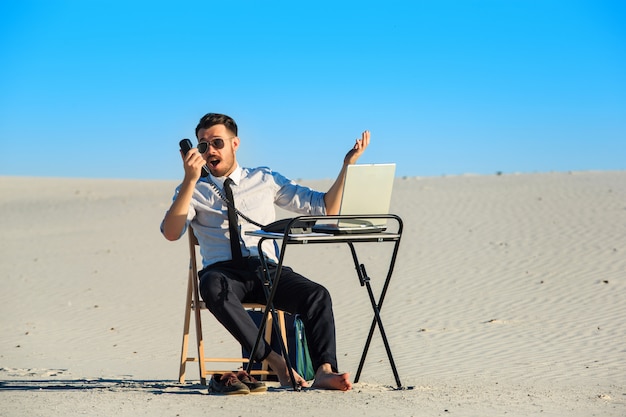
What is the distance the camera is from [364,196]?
493 centimetres

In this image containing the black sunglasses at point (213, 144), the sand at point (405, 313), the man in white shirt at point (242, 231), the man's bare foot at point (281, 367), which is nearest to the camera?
the sand at point (405, 313)

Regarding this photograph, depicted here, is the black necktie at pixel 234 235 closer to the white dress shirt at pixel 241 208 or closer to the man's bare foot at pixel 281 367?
the white dress shirt at pixel 241 208

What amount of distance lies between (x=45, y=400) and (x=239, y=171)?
1.78 metres

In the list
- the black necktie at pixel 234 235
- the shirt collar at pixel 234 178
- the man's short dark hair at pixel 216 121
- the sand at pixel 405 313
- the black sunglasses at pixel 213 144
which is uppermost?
the man's short dark hair at pixel 216 121

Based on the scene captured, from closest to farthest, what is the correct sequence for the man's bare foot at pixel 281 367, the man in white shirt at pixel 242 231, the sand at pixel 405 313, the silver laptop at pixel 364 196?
the silver laptop at pixel 364 196 < the sand at pixel 405 313 < the man in white shirt at pixel 242 231 < the man's bare foot at pixel 281 367

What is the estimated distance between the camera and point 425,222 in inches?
823

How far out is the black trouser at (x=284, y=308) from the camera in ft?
17.3

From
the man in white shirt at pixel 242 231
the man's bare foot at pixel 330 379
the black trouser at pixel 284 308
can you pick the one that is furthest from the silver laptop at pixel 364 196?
the man's bare foot at pixel 330 379

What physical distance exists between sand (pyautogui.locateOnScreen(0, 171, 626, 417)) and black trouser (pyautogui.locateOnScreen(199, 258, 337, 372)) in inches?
12.1

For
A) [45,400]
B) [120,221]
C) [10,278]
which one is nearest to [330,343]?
[45,400]

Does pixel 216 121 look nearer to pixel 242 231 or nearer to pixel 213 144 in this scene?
pixel 213 144

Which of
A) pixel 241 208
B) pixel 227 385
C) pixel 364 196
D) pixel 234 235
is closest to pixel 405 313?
pixel 241 208

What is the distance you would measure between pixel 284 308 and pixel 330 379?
1.83 ft

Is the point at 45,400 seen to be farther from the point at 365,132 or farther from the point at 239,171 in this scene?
the point at 365,132
